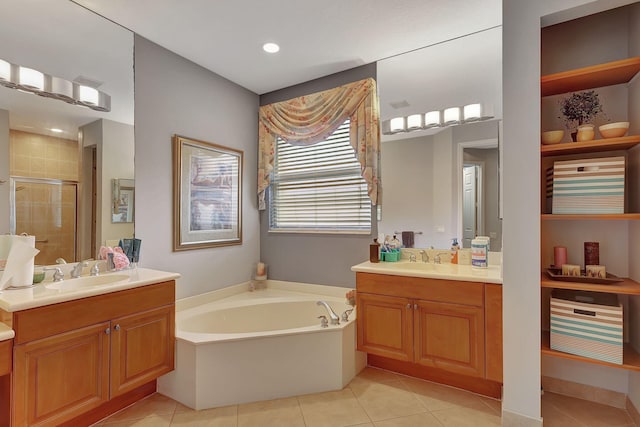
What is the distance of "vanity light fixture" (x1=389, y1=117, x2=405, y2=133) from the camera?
9.01 ft

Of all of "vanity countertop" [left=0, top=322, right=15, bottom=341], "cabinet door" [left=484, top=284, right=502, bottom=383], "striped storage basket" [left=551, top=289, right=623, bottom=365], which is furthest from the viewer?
"cabinet door" [left=484, top=284, right=502, bottom=383]

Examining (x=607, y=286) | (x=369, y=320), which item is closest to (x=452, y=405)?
(x=369, y=320)

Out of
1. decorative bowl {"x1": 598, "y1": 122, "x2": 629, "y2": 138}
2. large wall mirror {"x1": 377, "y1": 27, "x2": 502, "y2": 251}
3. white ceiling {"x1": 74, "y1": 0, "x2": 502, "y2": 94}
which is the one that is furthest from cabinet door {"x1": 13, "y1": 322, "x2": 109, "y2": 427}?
decorative bowl {"x1": 598, "y1": 122, "x2": 629, "y2": 138}

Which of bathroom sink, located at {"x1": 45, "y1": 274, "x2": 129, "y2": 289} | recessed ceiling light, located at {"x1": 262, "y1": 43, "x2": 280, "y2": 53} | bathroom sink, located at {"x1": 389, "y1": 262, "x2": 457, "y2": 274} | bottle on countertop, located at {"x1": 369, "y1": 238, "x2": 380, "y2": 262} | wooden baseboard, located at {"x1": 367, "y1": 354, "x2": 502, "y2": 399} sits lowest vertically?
wooden baseboard, located at {"x1": 367, "y1": 354, "x2": 502, "y2": 399}

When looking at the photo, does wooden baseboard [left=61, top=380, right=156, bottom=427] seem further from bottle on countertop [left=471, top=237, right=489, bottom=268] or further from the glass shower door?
bottle on countertop [left=471, top=237, right=489, bottom=268]

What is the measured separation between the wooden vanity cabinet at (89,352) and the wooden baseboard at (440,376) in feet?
5.25

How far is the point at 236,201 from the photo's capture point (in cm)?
320

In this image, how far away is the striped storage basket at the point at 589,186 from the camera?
5.51ft

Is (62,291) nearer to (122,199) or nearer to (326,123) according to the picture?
(122,199)

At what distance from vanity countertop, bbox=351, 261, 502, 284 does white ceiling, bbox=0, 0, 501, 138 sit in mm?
1329

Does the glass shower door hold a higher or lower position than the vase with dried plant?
lower

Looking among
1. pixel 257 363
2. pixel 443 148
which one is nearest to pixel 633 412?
pixel 443 148

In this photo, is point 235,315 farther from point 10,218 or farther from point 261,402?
point 10,218

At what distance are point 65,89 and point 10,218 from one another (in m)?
0.89
